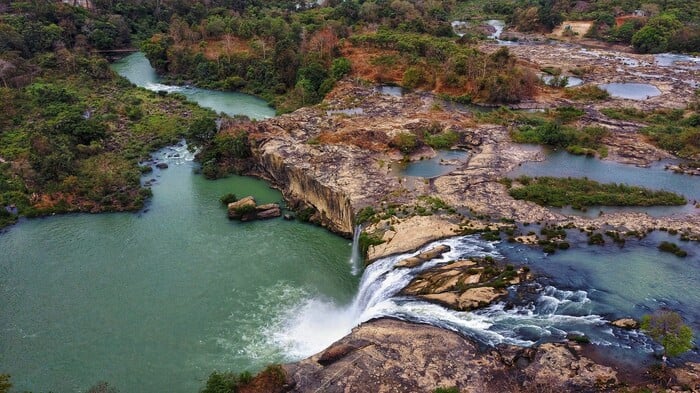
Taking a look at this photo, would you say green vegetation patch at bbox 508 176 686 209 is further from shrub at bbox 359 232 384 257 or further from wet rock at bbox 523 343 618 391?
wet rock at bbox 523 343 618 391

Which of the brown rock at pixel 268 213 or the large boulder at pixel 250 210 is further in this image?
the brown rock at pixel 268 213

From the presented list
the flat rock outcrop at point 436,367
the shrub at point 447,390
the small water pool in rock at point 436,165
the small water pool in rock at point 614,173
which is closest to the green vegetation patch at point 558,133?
the small water pool in rock at point 614,173

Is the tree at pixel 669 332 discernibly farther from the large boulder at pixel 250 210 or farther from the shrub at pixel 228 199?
the shrub at pixel 228 199

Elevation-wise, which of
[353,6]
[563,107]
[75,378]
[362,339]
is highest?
[353,6]

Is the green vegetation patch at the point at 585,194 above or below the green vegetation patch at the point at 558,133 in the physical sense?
below

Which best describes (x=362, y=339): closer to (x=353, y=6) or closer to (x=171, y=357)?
(x=171, y=357)

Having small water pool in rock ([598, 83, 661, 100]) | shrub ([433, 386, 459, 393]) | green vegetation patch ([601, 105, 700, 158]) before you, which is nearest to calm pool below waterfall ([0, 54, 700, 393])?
shrub ([433, 386, 459, 393])

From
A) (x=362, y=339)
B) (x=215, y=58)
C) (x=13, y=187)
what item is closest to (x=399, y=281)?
(x=362, y=339)

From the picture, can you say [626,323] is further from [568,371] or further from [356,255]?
[356,255]
